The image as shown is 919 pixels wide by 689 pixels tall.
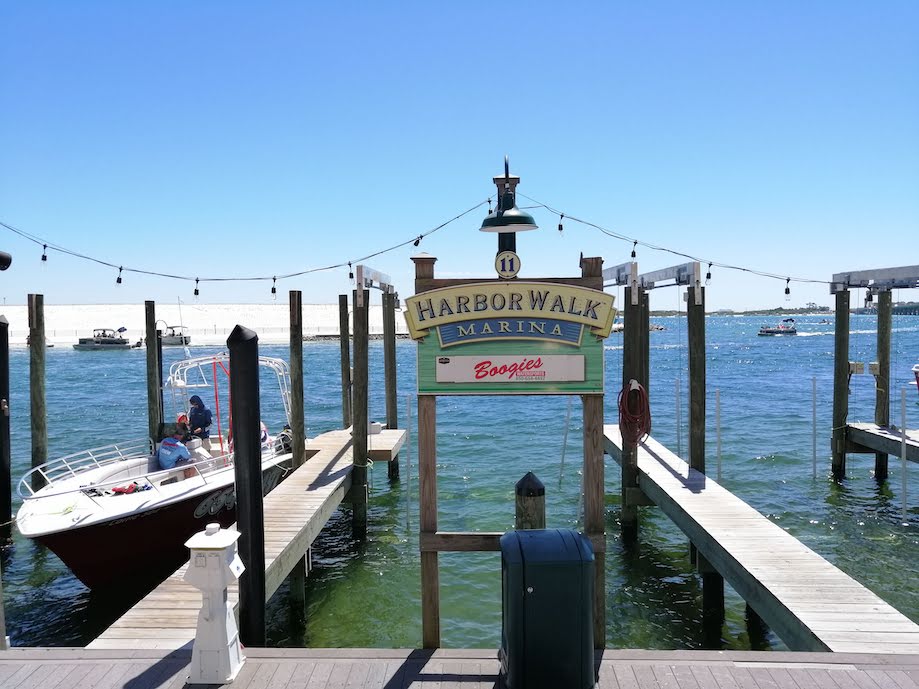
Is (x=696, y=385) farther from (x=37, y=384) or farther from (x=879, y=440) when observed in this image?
(x=37, y=384)

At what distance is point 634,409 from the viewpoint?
37.4ft

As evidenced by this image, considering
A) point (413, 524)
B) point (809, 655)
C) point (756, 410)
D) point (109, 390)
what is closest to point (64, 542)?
point (413, 524)

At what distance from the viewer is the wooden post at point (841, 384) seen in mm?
14992

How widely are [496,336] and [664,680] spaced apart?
9.38ft

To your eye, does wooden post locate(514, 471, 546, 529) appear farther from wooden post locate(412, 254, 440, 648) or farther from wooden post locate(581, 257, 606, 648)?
wooden post locate(412, 254, 440, 648)

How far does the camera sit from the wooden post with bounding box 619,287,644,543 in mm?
11801

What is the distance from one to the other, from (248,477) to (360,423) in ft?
21.1

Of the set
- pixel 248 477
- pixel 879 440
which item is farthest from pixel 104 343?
pixel 248 477

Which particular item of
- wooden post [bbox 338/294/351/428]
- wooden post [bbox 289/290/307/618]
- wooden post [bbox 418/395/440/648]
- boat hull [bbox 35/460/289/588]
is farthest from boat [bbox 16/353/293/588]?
wooden post [bbox 418/395/440/648]

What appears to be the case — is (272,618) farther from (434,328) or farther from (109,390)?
(109,390)

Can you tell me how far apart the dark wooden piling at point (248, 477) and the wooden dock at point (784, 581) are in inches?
186

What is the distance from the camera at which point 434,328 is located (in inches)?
239

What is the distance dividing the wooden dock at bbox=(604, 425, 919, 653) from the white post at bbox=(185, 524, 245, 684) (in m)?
4.74

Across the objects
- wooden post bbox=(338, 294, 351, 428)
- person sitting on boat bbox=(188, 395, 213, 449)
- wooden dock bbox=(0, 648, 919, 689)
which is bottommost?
wooden dock bbox=(0, 648, 919, 689)
